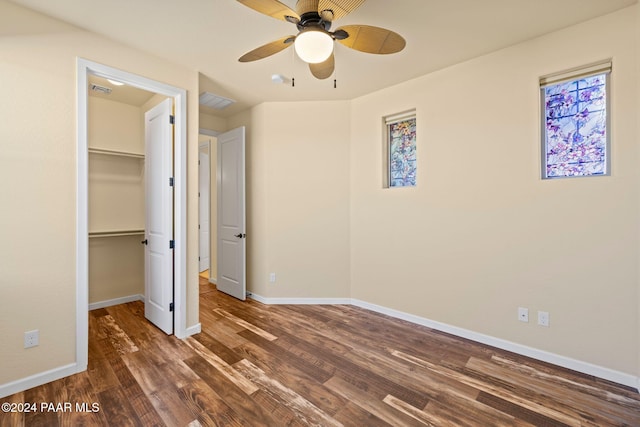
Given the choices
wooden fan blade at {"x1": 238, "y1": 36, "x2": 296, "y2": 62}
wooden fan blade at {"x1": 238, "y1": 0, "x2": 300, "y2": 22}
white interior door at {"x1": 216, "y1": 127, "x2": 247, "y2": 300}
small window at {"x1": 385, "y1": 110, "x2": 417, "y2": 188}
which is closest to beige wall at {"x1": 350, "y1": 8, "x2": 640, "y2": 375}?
small window at {"x1": 385, "y1": 110, "x2": 417, "y2": 188}

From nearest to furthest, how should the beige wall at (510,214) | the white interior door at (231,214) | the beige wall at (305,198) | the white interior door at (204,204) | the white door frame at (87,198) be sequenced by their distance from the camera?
the beige wall at (510,214), the white door frame at (87,198), the beige wall at (305,198), the white interior door at (231,214), the white interior door at (204,204)

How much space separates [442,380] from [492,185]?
5.65ft

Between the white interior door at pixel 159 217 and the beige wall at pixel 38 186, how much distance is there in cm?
74

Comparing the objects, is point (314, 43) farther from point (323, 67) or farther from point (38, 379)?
point (38, 379)

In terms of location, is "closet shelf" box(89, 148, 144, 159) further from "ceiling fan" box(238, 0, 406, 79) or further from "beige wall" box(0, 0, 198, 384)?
"ceiling fan" box(238, 0, 406, 79)

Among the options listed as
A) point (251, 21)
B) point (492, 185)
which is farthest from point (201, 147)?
point (492, 185)

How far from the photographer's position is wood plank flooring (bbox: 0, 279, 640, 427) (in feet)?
5.70

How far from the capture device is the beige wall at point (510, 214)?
2.06 m

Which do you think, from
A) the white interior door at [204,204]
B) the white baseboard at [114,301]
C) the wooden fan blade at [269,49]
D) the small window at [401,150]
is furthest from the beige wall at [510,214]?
the white interior door at [204,204]

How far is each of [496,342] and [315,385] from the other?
1.73 meters

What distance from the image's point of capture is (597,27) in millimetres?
2121

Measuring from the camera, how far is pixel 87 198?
2.24 m

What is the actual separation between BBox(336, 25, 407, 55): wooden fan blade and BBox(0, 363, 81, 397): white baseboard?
A: 10.0ft

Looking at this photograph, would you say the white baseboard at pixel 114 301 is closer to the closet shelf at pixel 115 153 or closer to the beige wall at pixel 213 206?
the beige wall at pixel 213 206
